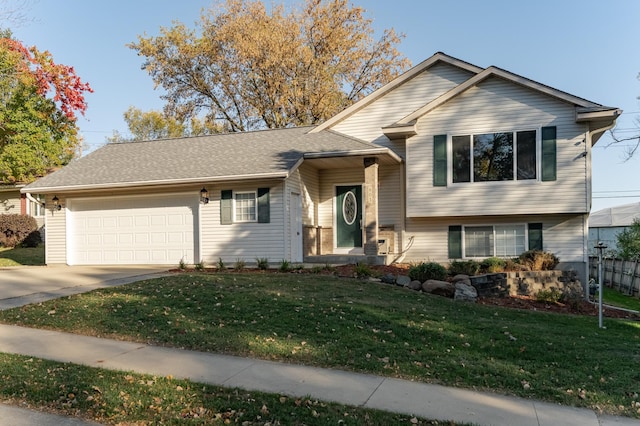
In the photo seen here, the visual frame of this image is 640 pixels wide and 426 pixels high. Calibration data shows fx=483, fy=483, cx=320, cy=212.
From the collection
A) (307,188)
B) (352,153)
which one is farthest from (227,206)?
(352,153)

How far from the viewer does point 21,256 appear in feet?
62.4

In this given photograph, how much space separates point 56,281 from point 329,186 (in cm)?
830

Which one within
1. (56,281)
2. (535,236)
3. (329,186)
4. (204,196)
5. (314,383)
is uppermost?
(329,186)

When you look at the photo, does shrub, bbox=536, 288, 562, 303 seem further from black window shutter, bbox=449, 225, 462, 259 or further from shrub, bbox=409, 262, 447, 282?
black window shutter, bbox=449, 225, 462, 259

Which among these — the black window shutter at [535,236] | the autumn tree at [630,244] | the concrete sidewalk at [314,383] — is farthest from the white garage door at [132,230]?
the autumn tree at [630,244]

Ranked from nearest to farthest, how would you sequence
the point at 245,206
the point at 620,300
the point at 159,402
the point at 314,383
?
1. the point at 159,402
2. the point at 314,383
3. the point at 245,206
4. the point at 620,300

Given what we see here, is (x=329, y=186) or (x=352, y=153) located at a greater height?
(x=352, y=153)

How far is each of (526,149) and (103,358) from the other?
38.8 ft

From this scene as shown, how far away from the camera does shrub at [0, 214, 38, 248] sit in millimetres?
22359

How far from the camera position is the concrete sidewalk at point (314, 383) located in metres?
4.20

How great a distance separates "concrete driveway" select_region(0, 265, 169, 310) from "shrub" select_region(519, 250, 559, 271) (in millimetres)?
9617

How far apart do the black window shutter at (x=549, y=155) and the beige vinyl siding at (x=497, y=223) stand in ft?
4.43

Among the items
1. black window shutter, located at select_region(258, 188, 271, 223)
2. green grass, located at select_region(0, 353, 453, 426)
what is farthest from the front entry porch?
green grass, located at select_region(0, 353, 453, 426)

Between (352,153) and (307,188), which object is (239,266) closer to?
(307,188)
